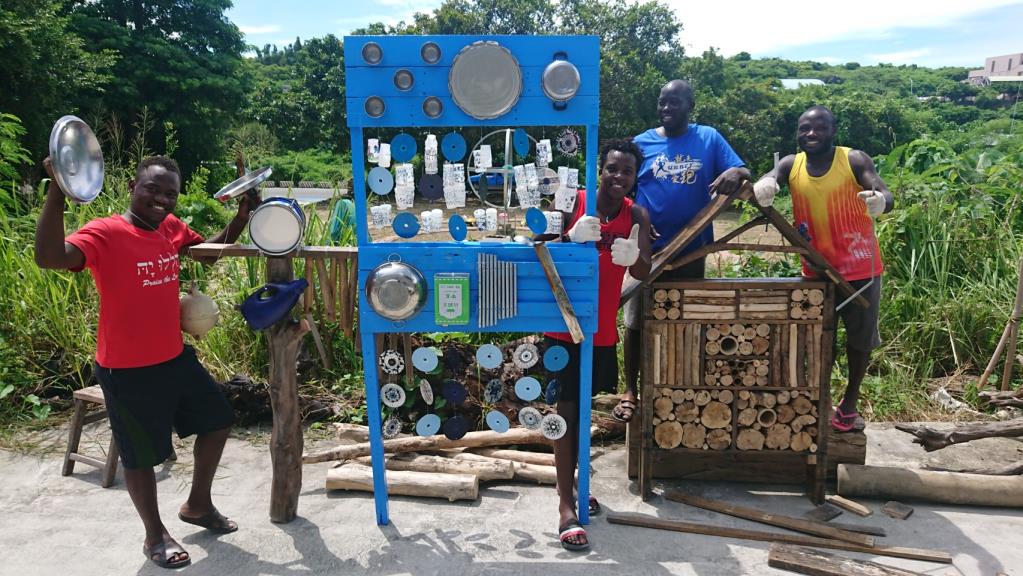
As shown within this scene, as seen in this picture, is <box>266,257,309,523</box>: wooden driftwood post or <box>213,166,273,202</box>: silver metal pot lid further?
<box>266,257,309,523</box>: wooden driftwood post

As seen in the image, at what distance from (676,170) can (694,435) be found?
4.45 ft

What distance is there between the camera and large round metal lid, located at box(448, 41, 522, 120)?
9.21 ft

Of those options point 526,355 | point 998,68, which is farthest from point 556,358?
point 998,68

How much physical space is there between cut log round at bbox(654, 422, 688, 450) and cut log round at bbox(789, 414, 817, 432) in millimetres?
579

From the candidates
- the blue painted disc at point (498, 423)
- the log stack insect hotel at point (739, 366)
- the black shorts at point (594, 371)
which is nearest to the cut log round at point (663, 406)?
the log stack insect hotel at point (739, 366)

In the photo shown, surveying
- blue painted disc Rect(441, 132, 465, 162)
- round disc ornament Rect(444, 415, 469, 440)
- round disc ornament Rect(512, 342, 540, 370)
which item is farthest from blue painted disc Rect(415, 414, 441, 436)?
blue painted disc Rect(441, 132, 465, 162)

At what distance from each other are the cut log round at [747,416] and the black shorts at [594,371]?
677 mm

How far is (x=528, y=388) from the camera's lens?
3246 mm

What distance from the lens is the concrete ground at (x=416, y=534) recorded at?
3.00m

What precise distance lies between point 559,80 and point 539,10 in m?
24.0

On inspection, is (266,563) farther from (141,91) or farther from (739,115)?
(739,115)

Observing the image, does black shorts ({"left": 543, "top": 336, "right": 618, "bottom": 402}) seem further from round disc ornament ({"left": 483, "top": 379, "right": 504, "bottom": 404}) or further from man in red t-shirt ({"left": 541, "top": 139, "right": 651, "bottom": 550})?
round disc ornament ({"left": 483, "top": 379, "right": 504, "bottom": 404})

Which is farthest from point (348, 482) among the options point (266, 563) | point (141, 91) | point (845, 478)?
point (141, 91)

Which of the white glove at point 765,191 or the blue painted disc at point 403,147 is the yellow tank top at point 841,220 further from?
the blue painted disc at point 403,147
